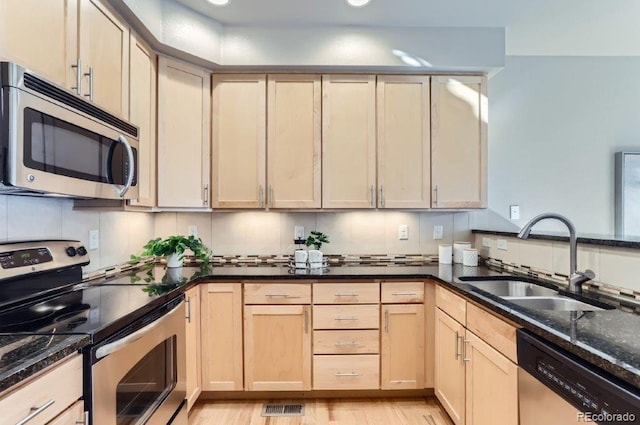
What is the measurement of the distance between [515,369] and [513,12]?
7.27 ft

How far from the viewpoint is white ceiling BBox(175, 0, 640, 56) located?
223cm

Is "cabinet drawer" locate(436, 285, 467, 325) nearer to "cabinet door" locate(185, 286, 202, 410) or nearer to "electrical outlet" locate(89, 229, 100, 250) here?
"cabinet door" locate(185, 286, 202, 410)

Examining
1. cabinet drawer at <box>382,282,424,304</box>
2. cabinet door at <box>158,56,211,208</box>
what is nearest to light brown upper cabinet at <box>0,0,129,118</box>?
cabinet door at <box>158,56,211,208</box>

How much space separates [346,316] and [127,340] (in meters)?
1.37

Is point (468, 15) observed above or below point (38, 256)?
above

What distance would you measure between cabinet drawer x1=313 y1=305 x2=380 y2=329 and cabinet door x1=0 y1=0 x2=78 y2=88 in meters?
1.80

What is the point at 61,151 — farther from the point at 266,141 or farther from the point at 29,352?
the point at 266,141

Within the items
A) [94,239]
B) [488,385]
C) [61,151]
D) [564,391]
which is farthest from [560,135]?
[94,239]

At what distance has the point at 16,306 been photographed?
1380mm

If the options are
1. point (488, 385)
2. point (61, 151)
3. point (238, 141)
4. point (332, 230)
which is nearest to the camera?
point (61, 151)

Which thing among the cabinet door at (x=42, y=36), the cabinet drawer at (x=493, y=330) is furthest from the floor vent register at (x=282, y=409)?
the cabinet door at (x=42, y=36)

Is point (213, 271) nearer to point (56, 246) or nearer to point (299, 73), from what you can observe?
point (56, 246)

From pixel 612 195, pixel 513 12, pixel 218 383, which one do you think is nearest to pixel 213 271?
pixel 218 383

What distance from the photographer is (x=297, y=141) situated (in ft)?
8.42
